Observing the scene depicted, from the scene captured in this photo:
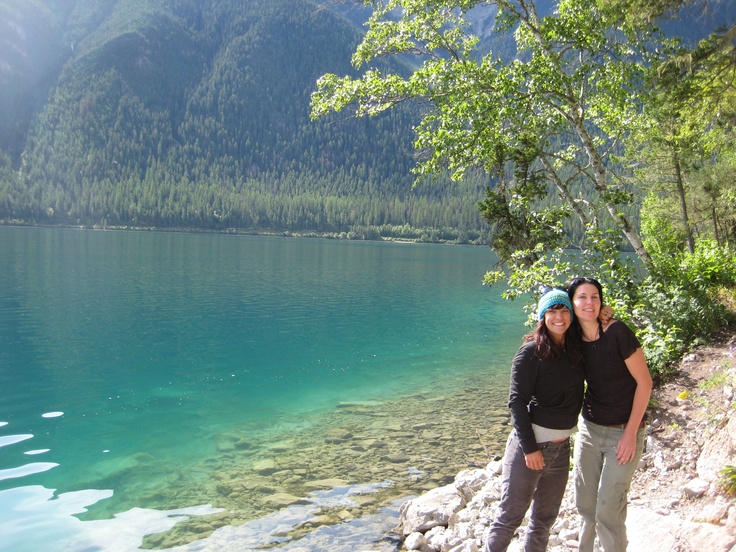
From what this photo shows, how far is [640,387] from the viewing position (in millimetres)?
4992

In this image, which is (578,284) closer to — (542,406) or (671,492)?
(542,406)

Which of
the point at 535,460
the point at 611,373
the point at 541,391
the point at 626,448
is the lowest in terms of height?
the point at 535,460

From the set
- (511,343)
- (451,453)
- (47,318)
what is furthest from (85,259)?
(451,453)

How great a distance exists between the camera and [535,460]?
201 inches

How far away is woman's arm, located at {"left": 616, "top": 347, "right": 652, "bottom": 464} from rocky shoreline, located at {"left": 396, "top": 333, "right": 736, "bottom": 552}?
115cm

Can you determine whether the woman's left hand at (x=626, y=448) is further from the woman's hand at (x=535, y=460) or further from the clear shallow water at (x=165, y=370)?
the clear shallow water at (x=165, y=370)

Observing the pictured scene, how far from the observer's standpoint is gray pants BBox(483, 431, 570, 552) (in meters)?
5.29

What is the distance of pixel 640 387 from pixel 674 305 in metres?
7.01

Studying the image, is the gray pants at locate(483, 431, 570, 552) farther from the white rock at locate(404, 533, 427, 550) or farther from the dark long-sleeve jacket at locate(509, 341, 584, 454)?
the white rock at locate(404, 533, 427, 550)

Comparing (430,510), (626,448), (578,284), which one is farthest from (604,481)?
(430,510)

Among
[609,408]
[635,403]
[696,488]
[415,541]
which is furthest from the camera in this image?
[415,541]

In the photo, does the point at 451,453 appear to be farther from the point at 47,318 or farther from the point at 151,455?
the point at 47,318

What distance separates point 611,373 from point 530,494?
1328 millimetres

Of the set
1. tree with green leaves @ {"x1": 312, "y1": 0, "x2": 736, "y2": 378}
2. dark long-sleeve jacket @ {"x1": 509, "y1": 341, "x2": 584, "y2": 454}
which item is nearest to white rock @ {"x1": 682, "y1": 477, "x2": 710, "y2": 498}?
dark long-sleeve jacket @ {"x1": 509, "y1": 341, "x2": 584, "y2": 454}
